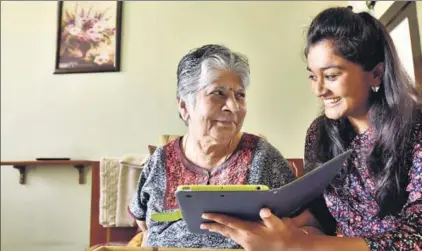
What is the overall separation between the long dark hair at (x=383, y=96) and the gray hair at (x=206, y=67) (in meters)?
0.23

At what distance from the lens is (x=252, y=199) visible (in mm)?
548

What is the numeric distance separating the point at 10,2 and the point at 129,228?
209 centimetres

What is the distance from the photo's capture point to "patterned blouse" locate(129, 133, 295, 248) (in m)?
0.94

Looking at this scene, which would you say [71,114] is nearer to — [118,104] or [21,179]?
[118,104]

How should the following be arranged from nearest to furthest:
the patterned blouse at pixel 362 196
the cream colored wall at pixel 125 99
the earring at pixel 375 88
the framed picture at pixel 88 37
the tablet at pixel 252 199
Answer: the tablet at pixel 252 199 → the patterned blouse at pixel 362 196 → the earring at pixel 375 88 → the cream colored wall at pixel 125 99 → the framed picture at pixel 88 37

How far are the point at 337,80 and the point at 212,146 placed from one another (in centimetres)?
40

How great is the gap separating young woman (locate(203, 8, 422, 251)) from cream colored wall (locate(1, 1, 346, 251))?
4.91ft

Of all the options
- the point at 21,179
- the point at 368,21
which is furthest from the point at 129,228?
the point at 368,21

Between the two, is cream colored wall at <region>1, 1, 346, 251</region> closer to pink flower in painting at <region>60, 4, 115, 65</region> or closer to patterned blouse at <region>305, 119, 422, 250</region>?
pink flower in painting at <region>60, 4, 115, 65</region>

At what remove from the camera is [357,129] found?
90cm

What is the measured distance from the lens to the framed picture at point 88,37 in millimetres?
2605

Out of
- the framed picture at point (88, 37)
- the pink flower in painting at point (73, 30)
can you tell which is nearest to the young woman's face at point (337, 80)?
the framed picture at point (88, 37)

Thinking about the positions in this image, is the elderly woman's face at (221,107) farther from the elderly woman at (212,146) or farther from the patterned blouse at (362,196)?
the patterned blouse at (362,196)

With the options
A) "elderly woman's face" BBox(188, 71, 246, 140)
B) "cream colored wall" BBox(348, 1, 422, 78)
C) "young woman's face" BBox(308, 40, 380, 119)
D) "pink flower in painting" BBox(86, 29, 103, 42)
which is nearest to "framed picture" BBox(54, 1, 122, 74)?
"pink flower in painting" BBox(86, 29, 103, 42)
